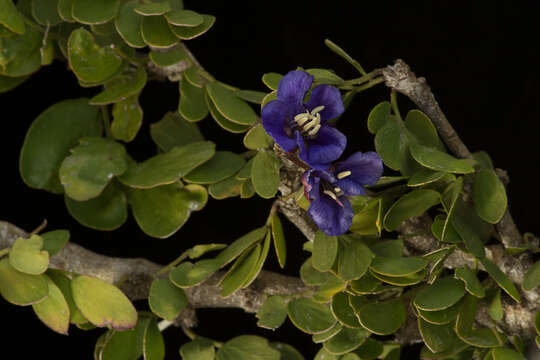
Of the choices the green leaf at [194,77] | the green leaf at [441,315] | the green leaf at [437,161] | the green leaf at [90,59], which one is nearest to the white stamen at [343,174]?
the green leaf at [437,161]

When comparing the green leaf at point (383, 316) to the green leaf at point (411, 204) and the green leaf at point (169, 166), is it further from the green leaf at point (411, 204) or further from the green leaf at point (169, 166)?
the green leaf at point (169, 166)

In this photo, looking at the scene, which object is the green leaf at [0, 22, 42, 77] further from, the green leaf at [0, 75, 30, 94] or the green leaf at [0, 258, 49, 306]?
the green leaf at [0, 258, 49, 306]

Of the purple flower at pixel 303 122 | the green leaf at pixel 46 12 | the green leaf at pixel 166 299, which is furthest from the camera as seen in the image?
the green leaf at pixel 46 12

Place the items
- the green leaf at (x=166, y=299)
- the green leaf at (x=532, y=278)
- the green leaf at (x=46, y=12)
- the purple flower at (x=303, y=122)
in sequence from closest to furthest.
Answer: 1. the purple flower at (x=303, y=122)
2. the green leaf at (x=532, y=278)
3. the green leaf at (x=166, y=299)
4. the green leaf at (x=46, y=12)

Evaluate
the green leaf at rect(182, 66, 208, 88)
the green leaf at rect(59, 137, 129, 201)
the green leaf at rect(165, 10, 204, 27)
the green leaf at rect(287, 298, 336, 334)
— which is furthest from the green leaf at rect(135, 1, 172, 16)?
the green leaf at rect(287, 298, 336, 334)

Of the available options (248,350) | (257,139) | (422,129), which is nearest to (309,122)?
(257,139)

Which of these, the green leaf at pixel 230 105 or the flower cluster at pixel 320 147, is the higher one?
the flower cluster at pixel 320 147
